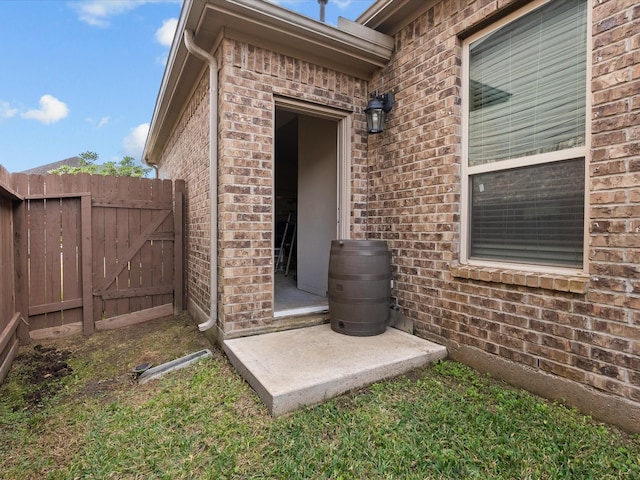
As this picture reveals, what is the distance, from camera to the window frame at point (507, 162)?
208 cm

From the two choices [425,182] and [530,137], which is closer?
[530,137]

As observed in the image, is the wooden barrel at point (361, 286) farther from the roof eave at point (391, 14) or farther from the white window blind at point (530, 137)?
the roof eave at point (391, 14)

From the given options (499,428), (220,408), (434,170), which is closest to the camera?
(499,428)

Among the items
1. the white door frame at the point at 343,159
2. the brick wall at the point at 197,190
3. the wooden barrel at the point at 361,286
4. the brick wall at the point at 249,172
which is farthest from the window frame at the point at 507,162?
the brick wall at the point at 197,190

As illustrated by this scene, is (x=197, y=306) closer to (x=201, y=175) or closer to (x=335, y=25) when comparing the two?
(x=201, y=175)

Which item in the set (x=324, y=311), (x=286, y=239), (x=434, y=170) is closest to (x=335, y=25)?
(x=434, y=170)

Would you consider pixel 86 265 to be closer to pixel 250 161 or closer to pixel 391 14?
pixel 250 161

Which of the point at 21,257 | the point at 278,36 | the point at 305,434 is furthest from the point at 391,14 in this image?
the point at 21,257

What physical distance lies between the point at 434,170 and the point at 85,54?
27.3 meters

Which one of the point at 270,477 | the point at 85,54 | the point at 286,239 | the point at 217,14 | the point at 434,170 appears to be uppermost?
the point at 85,54

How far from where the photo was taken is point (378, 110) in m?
3.38

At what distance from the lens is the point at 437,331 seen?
9.73 ft

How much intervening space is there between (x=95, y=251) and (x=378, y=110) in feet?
11.9

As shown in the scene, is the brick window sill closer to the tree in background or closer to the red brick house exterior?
the red brick house exterior
